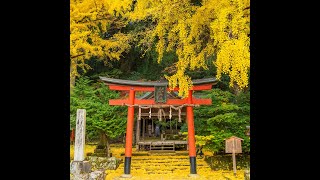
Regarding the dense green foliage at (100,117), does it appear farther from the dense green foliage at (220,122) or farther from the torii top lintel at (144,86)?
the dense green foliage at (220,122)

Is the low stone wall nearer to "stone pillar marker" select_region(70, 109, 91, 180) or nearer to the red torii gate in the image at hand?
the red torii gate

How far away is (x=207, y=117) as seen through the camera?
10.7 m

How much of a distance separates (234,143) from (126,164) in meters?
3.61

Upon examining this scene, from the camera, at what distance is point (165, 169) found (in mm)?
10234

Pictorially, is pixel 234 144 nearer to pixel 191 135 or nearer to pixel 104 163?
pixel 191 135

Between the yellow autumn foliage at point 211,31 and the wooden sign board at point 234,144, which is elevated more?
the yellow autumn foliage at point 211,31

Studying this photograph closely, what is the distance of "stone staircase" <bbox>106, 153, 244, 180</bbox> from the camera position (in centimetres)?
900

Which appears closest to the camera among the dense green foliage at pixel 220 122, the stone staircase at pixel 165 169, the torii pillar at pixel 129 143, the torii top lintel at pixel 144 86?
the torii pillar at pixel 129 143

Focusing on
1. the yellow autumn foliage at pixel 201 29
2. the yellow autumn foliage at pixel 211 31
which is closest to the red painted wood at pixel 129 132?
the yellow autumn foliage at pixel 201 29

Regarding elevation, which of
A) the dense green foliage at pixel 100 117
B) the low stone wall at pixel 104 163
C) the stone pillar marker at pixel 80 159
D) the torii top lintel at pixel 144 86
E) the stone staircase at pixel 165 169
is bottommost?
the stone staircase at pixel 165 169

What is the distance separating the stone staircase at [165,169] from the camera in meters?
9.00


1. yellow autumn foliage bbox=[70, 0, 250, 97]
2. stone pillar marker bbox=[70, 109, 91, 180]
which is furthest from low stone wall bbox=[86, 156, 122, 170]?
yellow autumn foliage bbox=[70, 0, 250, 97]

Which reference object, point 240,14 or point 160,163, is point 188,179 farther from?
point 240,14

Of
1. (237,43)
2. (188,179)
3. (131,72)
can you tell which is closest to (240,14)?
(237,43)
